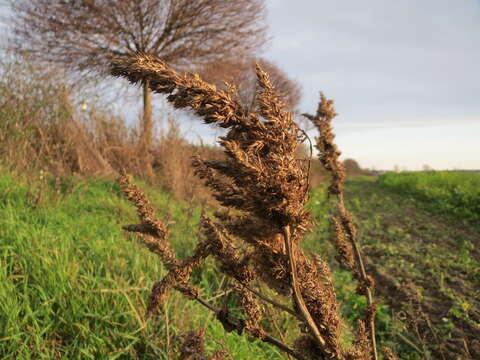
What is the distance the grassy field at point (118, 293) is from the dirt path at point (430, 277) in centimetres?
2

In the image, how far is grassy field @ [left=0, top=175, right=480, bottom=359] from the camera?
8.94ft

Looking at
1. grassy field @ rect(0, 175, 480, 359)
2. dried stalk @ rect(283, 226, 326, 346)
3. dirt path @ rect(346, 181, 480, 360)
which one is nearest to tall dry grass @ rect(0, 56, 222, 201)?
grassy field @ rect(0, 175, 480, 359)

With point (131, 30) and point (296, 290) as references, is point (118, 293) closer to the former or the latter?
point (296, 290)

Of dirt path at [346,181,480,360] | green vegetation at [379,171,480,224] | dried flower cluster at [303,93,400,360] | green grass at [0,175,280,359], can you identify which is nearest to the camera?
dried flower cluster at [303,93,400,360]

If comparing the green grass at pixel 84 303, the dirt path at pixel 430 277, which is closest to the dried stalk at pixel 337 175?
the green grass at pixel 84 303

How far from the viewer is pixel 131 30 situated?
48.5ft

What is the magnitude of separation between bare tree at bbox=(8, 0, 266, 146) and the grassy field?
978 centimetres

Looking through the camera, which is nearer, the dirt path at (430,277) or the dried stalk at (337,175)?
the dried stalk at (337,175)

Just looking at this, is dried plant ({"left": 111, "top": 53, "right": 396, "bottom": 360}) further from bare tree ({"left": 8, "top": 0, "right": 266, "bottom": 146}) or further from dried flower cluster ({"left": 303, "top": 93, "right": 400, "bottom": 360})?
bare tree ({"left": 8, "top": 0, "right": 266, "bottom": 146})

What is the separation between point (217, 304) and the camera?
3885mm

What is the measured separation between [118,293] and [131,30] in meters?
14.0

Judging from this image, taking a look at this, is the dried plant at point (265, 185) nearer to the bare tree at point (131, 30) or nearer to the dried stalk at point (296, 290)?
the dried stalk at point (296, 290)

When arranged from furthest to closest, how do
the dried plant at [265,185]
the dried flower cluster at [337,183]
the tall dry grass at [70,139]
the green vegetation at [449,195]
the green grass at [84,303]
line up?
the green vegetation at [449,195] → the tall dry grass at [70,139] → the green grass at [84,303] → the dried flower cluster at [337,183] → the dried plant at [265,185]

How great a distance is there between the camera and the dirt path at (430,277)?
3895 mm
